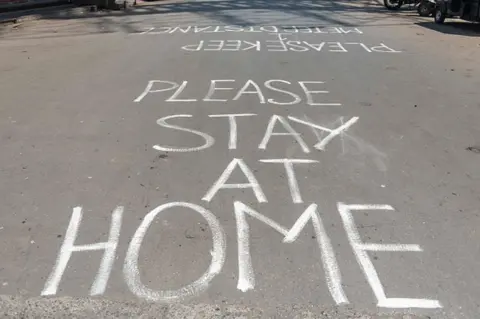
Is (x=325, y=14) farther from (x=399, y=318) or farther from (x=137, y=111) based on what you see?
(x=399, y=318)

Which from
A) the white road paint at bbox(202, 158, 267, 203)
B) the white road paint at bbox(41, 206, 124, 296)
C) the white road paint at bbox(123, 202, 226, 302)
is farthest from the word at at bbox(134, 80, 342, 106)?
the white road paint at bbox(41, 206, 124, 296)

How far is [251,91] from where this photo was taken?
8031 mm

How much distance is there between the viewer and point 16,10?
21.4 metres

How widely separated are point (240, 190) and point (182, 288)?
1.51m

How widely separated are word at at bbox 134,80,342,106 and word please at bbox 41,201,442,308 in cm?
336

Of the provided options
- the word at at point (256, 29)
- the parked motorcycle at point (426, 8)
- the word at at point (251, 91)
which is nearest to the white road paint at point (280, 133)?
the word at at point (251, 91)

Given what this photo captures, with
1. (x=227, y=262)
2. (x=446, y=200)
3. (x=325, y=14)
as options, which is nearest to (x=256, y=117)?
(x=446, y=200)

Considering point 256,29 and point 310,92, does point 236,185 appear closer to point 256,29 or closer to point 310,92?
point 310,92

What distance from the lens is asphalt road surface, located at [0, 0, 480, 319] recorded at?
325 cm

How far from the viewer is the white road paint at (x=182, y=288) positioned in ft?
10.5

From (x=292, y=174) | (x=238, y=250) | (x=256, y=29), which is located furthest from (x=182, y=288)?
(x=256, y=29)

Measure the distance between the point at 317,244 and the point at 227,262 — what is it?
0.68 meters

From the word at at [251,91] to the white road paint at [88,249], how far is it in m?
3.63

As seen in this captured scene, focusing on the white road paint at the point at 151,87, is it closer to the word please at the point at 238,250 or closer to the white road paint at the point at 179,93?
the white road paint at the point at 179,93
